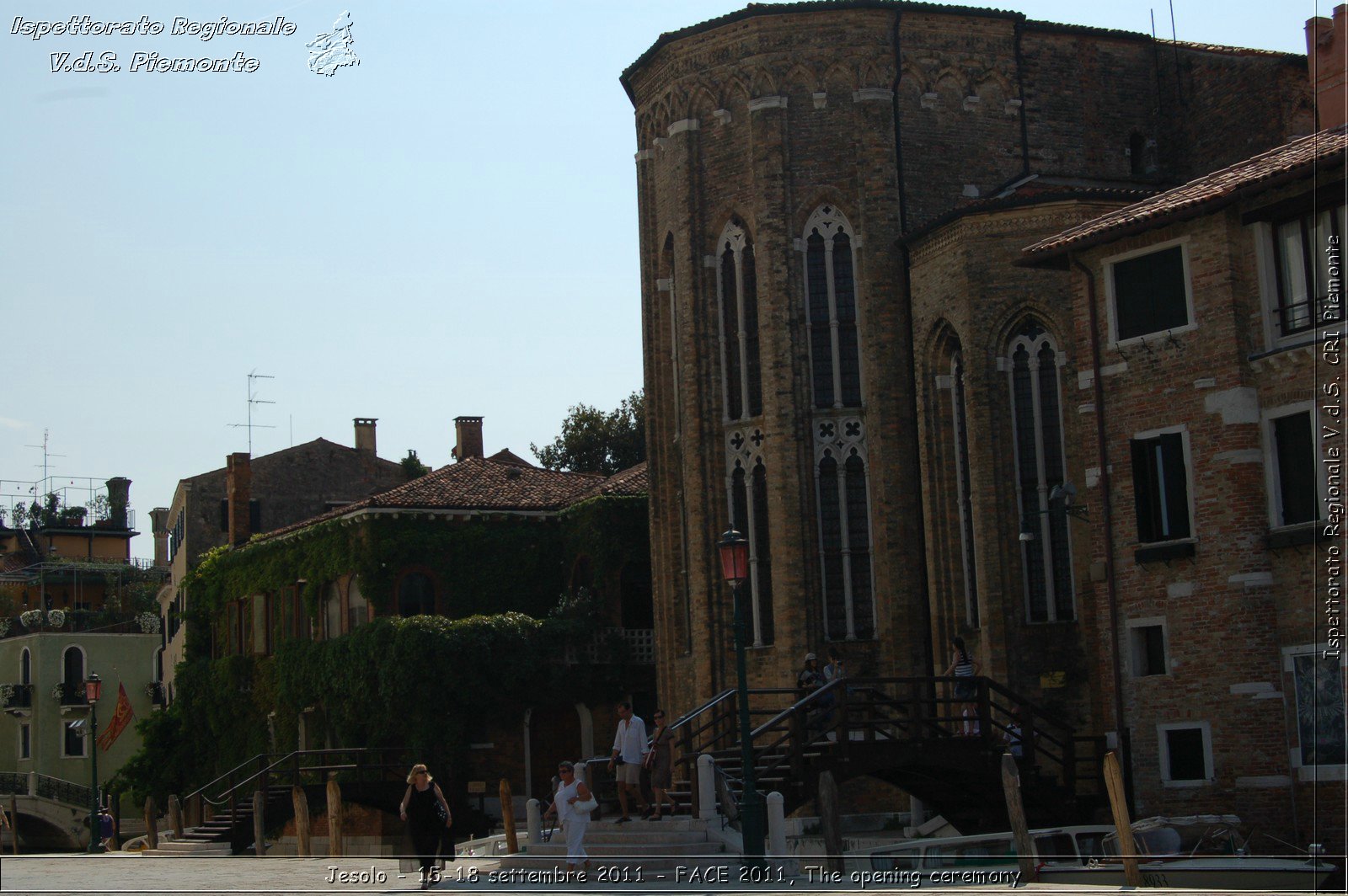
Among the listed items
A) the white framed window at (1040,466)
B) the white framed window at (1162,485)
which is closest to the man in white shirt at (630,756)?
Result: the white framed window at (1162,485)

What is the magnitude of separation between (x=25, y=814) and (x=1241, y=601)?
176 feet

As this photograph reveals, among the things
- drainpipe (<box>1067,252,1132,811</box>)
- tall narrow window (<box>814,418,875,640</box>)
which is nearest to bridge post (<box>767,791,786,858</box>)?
drainpipe (<box>1067,252,1132,811</box>)

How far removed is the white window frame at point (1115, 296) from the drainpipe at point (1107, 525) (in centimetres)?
25

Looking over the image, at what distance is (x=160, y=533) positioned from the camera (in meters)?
93.2

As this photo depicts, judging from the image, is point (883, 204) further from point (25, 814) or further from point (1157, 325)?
point (25, 814)

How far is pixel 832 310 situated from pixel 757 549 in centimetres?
452

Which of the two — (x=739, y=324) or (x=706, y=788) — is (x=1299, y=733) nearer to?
(x=706, y=788)

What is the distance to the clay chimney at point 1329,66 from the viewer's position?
85.4ft

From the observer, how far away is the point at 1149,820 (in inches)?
836

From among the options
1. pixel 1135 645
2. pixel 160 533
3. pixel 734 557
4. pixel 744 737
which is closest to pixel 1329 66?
pixel 1135 645

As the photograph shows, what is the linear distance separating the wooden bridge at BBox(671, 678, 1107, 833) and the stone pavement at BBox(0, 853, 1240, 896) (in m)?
3.05

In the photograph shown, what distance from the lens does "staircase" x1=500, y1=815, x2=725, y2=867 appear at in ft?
67.3

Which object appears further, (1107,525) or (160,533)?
→ (160,533)

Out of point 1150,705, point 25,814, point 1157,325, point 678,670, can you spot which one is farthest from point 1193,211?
point 25,814
